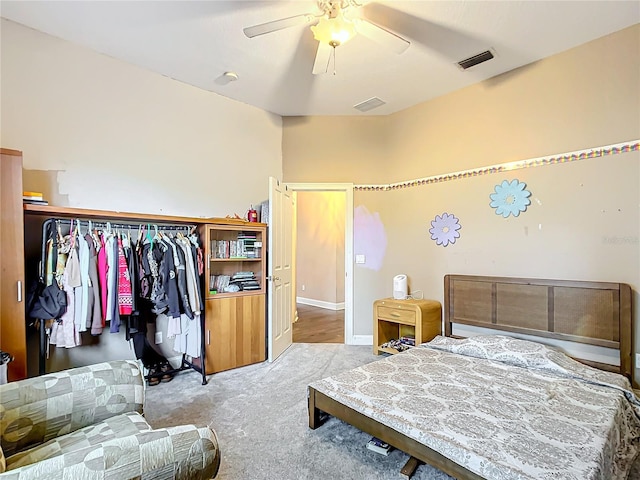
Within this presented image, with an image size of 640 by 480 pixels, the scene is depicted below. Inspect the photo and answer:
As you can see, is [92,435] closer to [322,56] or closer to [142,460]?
[142,460]

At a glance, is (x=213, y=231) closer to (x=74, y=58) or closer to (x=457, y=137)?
Result: (x=74, y=58)

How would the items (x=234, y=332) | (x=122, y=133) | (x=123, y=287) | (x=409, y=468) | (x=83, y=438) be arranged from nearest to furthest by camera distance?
(x=83, y=438)
(x=409, y=468)
(x=123, y=287)
(x=122, y=133)
(x=234, y=332)

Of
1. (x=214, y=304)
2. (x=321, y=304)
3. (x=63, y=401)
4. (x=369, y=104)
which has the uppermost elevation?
(x=369, y=104)

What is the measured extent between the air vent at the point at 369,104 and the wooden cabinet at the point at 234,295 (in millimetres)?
1967

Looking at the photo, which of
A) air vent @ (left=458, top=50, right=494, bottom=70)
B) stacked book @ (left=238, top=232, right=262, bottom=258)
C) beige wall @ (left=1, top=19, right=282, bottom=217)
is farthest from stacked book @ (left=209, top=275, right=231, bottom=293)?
air vent @ (left=458, top=50, right=494, bottom=70)

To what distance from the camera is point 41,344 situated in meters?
2.54

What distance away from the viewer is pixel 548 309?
3.09 meters

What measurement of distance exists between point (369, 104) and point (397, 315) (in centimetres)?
263

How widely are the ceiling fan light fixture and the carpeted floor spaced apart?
272 cm

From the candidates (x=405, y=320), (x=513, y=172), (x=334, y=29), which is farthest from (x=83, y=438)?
(x=513, y=172)

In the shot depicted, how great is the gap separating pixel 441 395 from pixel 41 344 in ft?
9.61

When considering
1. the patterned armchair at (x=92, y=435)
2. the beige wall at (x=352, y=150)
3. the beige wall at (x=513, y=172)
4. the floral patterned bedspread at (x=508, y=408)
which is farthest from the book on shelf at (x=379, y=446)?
the beige wall at (x=352, y=150)

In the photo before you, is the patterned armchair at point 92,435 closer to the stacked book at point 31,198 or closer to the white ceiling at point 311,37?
the stacked book at point 31,198

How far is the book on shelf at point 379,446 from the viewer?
6.86ft
